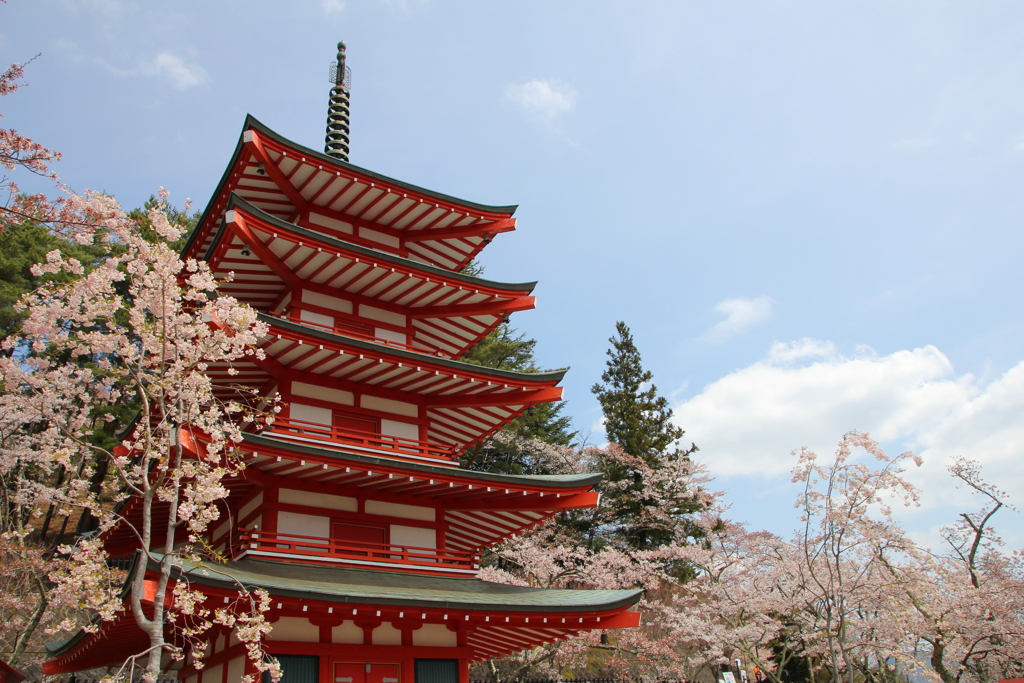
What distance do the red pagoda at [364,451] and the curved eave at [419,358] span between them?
0.13ft

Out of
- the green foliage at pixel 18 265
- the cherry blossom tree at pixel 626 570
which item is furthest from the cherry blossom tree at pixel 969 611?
the green foliage at pixel 18 265

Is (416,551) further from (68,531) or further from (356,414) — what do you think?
(68,531)

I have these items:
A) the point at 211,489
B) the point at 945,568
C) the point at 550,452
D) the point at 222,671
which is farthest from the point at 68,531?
the point at 945,568

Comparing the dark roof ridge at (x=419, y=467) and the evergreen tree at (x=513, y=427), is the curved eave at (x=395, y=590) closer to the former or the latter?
the dark roof ridge at (x=419, y=467)

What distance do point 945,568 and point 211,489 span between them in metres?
24.4

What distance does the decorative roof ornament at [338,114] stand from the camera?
1944cm

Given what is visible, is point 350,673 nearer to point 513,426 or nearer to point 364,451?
point 364,451

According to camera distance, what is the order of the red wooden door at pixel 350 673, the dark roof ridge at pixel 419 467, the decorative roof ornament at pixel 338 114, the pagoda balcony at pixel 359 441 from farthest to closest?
1. the decorative roof ornament at pixel 338 114
2. the pagoda balcony at pixel 359 441
3. the dark roof ridge at pixel 419 467
4. the red wooden door at pixel 350 673

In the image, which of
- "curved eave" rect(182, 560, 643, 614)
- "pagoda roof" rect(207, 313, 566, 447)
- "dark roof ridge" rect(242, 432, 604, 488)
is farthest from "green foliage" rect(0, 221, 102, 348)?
"curved eave" rect(182, 560, 643, 614)

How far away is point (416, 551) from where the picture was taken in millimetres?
14359

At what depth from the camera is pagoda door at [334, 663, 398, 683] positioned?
1197 cm

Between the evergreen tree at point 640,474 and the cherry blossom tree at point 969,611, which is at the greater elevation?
the evergreen tree at point 640,474

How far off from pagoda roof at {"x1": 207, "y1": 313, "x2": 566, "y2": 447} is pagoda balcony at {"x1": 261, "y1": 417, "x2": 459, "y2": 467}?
3.25 ft

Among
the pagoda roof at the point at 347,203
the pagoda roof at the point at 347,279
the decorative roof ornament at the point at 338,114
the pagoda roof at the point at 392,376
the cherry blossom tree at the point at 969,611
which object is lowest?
the cherry blossom tree at the point at 969,611
